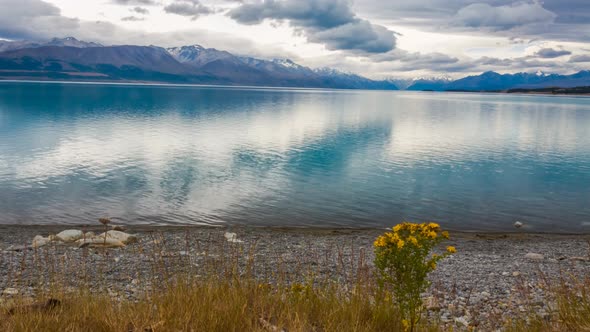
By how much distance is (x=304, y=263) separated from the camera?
16641mm

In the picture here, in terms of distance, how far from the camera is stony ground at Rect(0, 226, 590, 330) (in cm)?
1102

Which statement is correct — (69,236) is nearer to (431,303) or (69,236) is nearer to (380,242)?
(431,303)

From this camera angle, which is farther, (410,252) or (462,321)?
(462,321)

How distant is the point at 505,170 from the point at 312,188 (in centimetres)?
2072

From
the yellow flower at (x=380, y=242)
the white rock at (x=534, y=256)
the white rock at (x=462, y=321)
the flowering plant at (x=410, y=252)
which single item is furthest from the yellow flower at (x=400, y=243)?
the white rock at (x=534, y=256)

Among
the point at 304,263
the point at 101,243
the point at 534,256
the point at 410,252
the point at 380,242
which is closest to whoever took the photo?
→ the point at 380,242

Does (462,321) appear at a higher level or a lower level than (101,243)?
higher

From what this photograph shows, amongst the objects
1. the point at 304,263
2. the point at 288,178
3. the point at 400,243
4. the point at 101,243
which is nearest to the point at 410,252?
the point at 400,243

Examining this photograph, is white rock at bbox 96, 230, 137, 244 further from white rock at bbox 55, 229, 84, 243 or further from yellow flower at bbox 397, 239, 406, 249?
yellow flower at bbox 397, 239, 406, 249

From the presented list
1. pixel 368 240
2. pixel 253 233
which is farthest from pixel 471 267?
pixel 253 233

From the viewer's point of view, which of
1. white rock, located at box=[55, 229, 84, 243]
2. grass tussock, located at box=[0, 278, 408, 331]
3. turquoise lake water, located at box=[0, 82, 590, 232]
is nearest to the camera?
grass tussock, located at box=[0, 278, 408, 331]

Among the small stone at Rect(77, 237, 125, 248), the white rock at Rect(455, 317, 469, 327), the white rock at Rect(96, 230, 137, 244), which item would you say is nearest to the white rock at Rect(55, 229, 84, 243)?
the small stone at Rect(77, 237, 125, 248)

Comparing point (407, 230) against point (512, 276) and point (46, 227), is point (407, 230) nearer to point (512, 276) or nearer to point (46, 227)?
point (512, 276)

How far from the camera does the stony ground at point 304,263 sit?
11.0 meters
